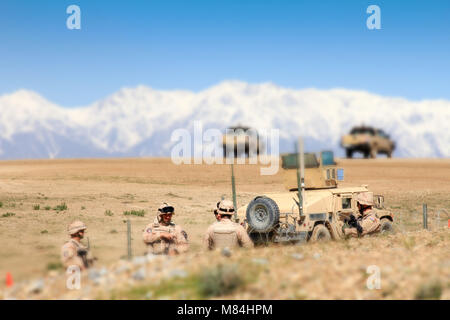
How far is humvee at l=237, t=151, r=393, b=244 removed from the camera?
14.4m

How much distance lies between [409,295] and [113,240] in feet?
39.8

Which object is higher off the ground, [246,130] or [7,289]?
[246,130]

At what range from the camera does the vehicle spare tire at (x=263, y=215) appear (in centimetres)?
1410

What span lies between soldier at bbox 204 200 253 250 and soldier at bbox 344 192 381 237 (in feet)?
11.3

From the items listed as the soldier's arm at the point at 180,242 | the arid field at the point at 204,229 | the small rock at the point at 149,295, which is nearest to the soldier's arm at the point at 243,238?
the arid field at the point at 204,229

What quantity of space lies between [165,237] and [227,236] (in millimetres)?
1093

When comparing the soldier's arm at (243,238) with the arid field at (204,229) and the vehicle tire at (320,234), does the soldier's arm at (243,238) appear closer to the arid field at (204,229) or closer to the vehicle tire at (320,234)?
the arid field at (204,229)

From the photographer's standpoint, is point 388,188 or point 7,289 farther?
point 388,188

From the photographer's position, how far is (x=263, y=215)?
14344mm

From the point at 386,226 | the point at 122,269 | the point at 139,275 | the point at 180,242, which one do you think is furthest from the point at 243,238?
the point at 386,226
